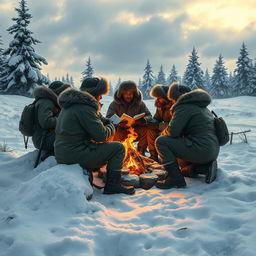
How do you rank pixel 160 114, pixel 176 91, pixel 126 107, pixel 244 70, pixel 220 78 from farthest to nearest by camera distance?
pixel 220 78
pixel 244 70
pixel 126 107
pixel 160 114
pixel 176 91

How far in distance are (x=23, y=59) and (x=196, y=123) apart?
21.3 metres

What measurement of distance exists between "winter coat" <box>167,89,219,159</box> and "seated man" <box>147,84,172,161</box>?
1.95 m

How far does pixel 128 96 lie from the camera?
22.0 feet

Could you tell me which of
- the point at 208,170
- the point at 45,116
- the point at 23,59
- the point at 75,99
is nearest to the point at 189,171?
the point at 208,170

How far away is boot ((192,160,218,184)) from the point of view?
443 cm

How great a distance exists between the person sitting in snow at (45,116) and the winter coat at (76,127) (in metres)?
1.16

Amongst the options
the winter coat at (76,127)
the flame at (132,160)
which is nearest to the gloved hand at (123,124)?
the flame at (132,160)

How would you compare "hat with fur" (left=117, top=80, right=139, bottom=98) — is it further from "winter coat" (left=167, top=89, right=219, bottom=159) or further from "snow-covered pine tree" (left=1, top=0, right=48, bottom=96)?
"snow-covered pine tree" (left=1, top=0, right=48, bottom=96)

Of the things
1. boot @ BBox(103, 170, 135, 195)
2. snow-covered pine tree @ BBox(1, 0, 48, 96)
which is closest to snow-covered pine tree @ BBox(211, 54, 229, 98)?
snow-covered pine tree @ BBox(1, 0, 48, 96)

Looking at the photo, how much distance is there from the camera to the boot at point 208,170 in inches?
175

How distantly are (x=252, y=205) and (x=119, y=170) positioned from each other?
204 cm

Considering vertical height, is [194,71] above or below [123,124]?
above

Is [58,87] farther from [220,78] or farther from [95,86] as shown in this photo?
[220,78]

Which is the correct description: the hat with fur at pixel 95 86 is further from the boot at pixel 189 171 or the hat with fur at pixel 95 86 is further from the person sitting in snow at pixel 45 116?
the boot at pixel 189 171
